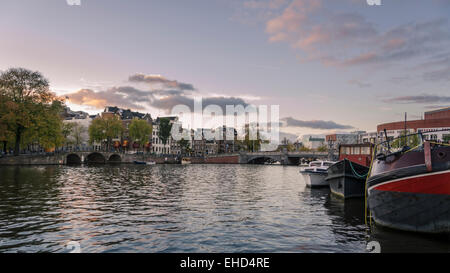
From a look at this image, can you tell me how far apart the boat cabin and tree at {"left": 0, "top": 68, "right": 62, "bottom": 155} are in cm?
6077

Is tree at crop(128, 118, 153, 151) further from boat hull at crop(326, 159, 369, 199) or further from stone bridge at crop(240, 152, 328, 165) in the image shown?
boat hull at crop(326, 159, 369, 199)

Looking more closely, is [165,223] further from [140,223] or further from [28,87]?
[28,87]

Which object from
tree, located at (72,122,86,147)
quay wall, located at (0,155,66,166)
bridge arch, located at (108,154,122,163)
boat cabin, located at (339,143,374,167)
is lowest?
bridge arch, located at (108,154,122,163)

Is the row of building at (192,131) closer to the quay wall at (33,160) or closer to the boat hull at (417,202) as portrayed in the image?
the quay wall at (33,160)

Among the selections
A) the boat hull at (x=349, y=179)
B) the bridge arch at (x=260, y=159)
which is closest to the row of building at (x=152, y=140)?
the bridge arch at (x=260, y=159)

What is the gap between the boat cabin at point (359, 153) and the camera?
31398 millimetres

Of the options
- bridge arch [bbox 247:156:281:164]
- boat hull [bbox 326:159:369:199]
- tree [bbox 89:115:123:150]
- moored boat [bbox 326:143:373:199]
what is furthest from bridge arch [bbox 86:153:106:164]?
boat hull [bbox 326:159:369:199]

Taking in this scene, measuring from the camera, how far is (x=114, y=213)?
58.1ft

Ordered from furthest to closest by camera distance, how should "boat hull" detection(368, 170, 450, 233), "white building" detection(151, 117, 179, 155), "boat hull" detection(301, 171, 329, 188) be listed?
1. "white building" detection(151, 117, 179, 155)
2. "boat hull" detection(301, 171, 329, 188)
3. "boat hull" detection(368, 170, 450, 233)

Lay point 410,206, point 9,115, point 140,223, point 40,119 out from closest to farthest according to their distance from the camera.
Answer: point 410,206, point 140,223, point 9,115, point 40,119

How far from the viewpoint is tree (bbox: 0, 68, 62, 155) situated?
65.4 meters

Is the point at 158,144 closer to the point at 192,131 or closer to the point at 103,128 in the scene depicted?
the point at 192,131
